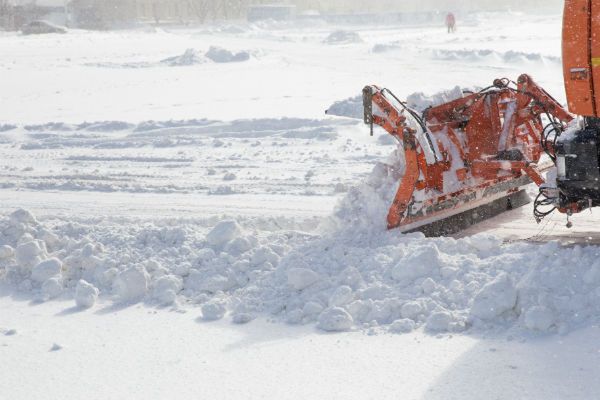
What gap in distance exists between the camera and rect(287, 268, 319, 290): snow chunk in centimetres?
621

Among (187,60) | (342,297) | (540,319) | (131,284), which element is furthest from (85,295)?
(187,60)

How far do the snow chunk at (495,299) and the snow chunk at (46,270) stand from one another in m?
3.22

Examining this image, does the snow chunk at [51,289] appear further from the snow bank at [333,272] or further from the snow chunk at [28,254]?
the snow chunk at [28,254]

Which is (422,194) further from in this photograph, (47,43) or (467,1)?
(467,1)

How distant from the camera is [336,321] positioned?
573cm

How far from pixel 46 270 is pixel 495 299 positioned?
11.3 ft

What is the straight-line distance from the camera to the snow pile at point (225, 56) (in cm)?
2922

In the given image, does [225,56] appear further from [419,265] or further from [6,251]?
[419,265]

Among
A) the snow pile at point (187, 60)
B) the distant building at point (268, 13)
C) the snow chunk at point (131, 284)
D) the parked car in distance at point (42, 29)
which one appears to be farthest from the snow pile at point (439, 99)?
the distant building at point (268, 13)

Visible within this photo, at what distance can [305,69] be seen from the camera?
1016 inches

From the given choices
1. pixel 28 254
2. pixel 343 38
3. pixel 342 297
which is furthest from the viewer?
pixel 343 38

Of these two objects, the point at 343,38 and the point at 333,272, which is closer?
the point at 333,272

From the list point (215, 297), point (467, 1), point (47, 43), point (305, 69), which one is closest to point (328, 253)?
point (215, 297)

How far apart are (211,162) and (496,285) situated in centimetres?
654
